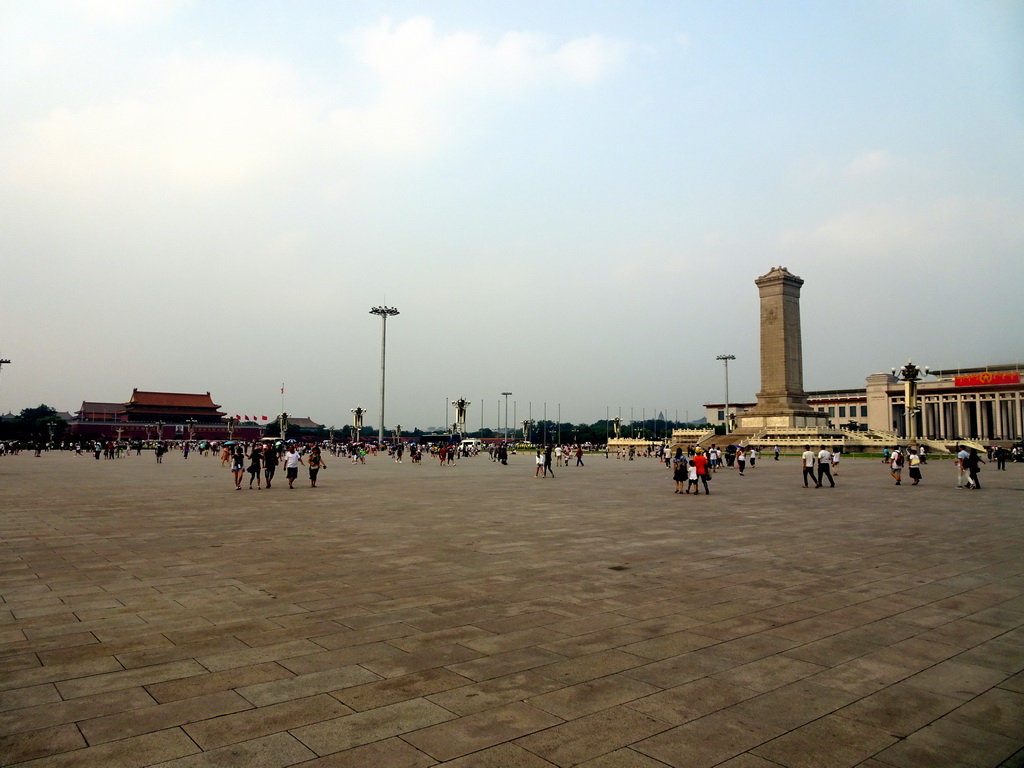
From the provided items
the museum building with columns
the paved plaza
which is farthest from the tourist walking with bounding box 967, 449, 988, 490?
the museum building with columns

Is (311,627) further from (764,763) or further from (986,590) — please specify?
(986,590)

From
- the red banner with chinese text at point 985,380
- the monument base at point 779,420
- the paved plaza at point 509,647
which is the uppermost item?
the red banner with chinese text at point 985,380

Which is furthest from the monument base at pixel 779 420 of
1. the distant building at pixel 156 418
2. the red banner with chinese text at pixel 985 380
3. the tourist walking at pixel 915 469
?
the distant building at pixel 156 418

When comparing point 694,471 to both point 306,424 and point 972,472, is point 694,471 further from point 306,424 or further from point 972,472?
point 306,424

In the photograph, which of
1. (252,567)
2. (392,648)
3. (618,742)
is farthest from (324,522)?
(618,742)

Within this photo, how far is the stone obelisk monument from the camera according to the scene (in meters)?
67.9

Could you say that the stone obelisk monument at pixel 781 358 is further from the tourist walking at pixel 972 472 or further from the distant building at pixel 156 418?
the distant building at pixel 156 418

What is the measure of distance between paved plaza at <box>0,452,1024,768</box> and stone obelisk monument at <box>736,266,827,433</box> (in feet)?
190

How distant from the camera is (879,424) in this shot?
10138 centimetres

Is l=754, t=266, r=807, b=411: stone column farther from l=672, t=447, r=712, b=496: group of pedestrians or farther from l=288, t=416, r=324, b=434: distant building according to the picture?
l=288, t=416, r=324, b=434: distant building

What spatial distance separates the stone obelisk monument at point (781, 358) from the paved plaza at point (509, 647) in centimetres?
5795

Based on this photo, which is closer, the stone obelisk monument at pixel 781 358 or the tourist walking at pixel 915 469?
the tourist walking at pixel 915 469

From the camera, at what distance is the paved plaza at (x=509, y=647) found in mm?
4004

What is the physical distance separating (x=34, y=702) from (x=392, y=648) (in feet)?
8.18
